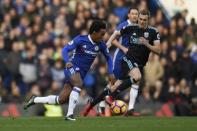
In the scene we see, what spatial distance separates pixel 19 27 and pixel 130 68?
8.40 meters

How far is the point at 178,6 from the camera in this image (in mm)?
29672

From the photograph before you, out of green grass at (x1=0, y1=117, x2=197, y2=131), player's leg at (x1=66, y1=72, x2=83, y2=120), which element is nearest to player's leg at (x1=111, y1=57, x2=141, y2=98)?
green grass at (x1=0, y1=117, x2=197, y2=131)

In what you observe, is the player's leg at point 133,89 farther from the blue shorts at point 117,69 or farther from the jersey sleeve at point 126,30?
the jersey sleeve at point 126,30

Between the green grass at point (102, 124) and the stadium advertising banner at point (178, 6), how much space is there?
11291 mm

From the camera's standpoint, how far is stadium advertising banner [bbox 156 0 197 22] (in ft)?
96.4

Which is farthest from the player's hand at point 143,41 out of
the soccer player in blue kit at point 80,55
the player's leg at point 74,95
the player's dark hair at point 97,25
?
the player's leg at point 74,95

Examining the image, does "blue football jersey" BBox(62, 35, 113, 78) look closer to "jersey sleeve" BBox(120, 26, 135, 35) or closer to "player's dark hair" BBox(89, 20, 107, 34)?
"player's dark hair" BBox(89, 20, 107, 34)

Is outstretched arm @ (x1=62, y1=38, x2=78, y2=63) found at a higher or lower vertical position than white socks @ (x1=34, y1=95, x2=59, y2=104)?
higher

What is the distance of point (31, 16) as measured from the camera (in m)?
27.2

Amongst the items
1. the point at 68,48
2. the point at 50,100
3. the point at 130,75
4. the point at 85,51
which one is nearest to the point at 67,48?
the point at 68,48

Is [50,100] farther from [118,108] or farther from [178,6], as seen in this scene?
[178,6]

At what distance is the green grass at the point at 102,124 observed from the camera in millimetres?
15641

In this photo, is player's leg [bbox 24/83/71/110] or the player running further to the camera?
the player running

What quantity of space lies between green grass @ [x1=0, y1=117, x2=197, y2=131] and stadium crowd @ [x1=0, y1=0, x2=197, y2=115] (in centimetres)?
579
